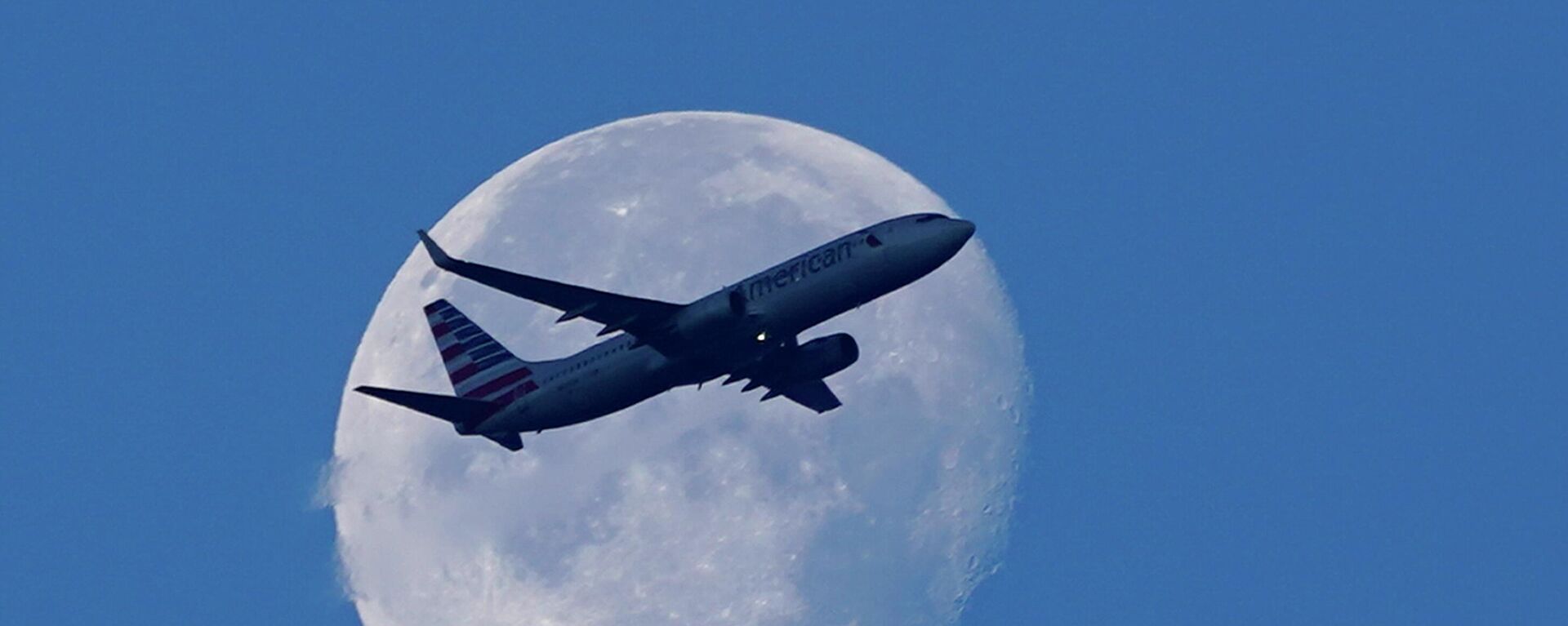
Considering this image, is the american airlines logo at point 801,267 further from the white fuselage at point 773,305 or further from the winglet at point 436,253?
the winglet at point 436,253

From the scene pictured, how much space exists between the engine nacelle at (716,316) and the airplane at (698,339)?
0.04 meters

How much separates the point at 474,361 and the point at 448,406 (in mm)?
6482

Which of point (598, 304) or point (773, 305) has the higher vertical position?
point (598, 304)

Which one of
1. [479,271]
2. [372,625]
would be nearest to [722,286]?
[479,271]

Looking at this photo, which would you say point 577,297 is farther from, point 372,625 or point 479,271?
point 372,625

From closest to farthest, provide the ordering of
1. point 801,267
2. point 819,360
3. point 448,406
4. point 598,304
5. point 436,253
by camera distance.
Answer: point 436,253
point 801,267
point 598,304
point 448,406
point 819,360

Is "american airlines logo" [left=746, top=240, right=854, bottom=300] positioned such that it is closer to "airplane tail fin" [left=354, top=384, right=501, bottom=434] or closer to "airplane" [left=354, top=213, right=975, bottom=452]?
"airplane" [left=354, top=213, right=975, bottom=452]

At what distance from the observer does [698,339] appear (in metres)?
97.8

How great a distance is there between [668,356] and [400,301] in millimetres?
17936

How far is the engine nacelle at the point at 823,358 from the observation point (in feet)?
341

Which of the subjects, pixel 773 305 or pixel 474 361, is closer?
pixel 773 305

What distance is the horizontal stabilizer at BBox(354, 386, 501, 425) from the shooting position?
102 metres

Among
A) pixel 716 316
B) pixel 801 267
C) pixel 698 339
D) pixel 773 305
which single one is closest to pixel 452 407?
pixel 698 339

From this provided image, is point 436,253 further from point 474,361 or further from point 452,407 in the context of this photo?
point 474,361
